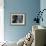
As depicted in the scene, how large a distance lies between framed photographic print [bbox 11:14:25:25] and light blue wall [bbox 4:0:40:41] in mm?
159

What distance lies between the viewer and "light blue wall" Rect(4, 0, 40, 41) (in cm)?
536

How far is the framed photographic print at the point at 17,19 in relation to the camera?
539 centimetres

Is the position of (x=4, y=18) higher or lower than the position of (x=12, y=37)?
higher

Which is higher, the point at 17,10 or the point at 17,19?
the point at 17,10

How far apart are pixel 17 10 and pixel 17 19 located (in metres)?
0.36

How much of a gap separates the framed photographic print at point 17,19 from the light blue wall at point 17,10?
0.16 m

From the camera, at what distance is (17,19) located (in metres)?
5.42

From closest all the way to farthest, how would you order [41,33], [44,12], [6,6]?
[41,33] < [44,12] < [6,6]

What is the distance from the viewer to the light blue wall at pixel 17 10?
536 centimetres

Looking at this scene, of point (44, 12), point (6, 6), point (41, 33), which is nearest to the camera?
point (41, 33)

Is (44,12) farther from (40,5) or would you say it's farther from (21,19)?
(21,19)

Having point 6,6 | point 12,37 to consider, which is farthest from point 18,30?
point 6,6

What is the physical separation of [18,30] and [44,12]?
133 centimetres

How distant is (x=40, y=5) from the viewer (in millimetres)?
5402
